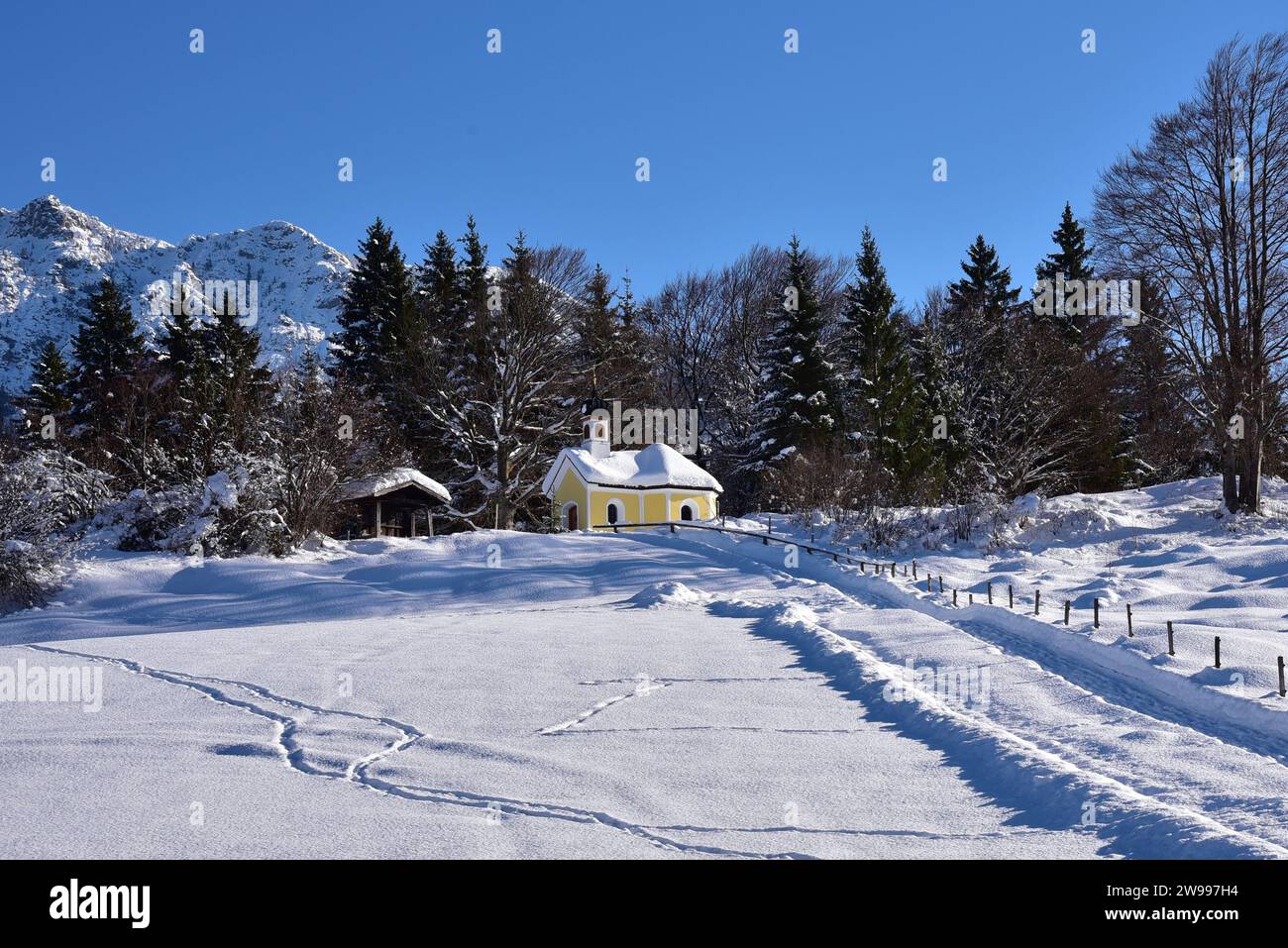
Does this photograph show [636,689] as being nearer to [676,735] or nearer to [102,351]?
[676,735]

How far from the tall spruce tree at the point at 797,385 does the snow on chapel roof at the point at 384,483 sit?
17.2m

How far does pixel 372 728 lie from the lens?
7695 mm

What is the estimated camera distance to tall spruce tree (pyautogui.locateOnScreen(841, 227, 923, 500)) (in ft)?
134

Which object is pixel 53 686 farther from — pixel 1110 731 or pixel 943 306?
pixel 943 306

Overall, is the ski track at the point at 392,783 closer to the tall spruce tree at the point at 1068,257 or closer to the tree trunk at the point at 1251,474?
the tree trunk at the point at 1251,474

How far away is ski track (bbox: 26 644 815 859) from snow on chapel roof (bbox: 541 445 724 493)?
30.8 meters

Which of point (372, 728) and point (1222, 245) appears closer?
point (372, 728)

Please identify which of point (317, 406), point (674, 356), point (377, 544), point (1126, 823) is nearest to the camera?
point (1126, 823)

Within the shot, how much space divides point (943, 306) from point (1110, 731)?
51.2m

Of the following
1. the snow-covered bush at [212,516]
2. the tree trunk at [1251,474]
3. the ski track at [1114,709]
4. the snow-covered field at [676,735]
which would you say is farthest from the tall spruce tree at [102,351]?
the tree trunk at [1251,474]

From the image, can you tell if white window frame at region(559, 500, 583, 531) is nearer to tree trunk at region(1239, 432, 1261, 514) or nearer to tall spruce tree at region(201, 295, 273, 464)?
tall spruce tree at region(201, 295, 273, 464)

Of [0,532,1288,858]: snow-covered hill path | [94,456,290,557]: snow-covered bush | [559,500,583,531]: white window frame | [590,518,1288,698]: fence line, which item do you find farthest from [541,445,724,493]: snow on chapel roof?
[0,532,1288,858]: snow-covered hill path
